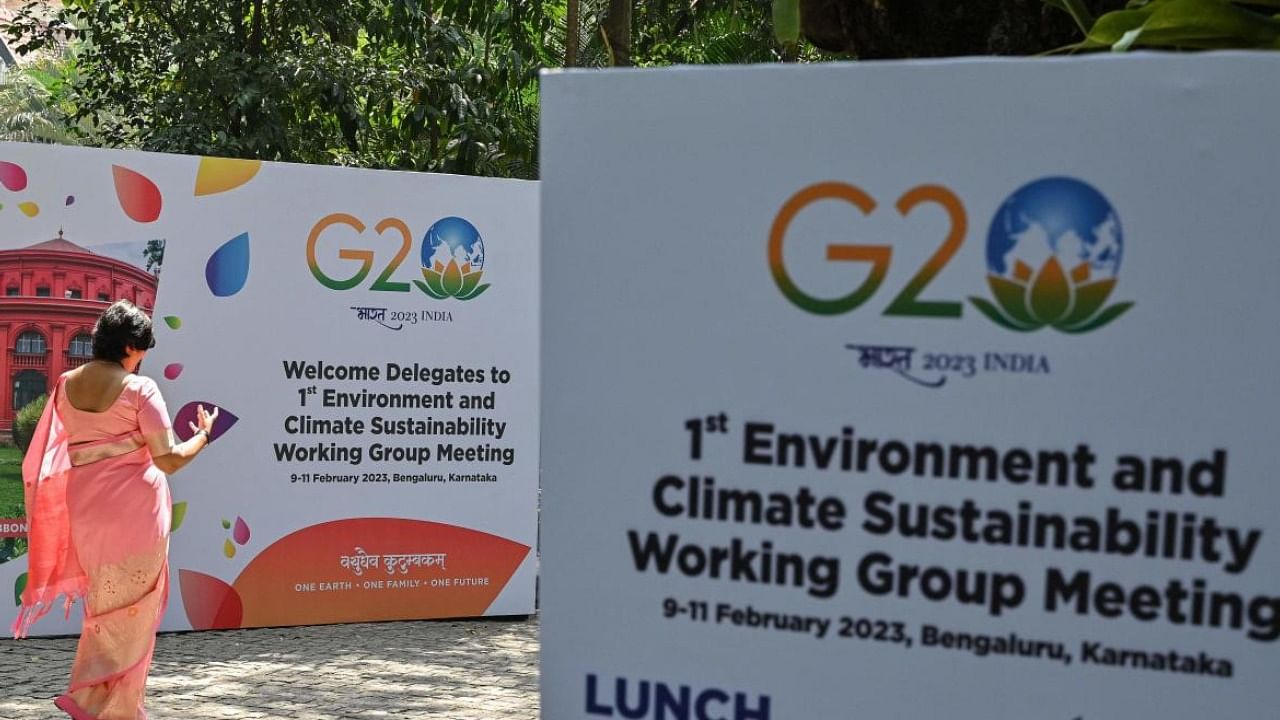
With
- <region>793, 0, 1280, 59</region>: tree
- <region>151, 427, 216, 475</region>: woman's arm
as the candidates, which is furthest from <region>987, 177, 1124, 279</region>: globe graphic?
<region>151, 427, 216, 475</region>: woman's arm

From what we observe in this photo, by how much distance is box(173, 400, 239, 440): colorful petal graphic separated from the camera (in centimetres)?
857

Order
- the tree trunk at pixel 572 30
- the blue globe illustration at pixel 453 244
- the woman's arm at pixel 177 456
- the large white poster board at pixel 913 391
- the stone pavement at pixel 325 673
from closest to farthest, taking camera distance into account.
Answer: the large white poster board at pixel 913 391
the woman's arm at pixel 177 456
the stone pavement at pixel 325 673
the blue globe illustration at pixel 453 244
the tree trunk at pixel 572 30

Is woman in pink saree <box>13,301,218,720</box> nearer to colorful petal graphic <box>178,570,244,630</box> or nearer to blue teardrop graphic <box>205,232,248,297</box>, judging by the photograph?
blue teardrop graphic <box>205,232,248,297</box>

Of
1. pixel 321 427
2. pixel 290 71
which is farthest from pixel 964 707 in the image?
pixel 290 71

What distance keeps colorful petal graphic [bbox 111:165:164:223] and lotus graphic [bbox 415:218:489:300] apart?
153 centimetres

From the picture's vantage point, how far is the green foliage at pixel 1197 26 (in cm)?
227

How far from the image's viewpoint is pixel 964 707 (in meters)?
2.05

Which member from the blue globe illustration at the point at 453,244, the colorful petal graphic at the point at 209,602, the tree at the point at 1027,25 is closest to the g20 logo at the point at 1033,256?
the tree at the point at 1027,25

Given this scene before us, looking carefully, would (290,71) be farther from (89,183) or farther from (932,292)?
(932,292)

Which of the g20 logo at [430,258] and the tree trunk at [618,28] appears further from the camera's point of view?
the tree trunk at [618,28]

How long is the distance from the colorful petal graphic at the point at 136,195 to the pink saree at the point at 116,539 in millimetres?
2427

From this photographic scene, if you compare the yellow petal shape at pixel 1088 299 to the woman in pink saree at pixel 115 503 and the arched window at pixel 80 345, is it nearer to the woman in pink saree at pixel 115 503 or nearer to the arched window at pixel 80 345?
the woman in pink saree at pixel 115 503

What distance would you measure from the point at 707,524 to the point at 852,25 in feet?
5.33

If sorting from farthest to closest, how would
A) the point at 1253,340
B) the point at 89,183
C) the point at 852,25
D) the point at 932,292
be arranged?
the point at 89,183 → the point at 852,25 → the point at 932,292 → the point at 1253,340
